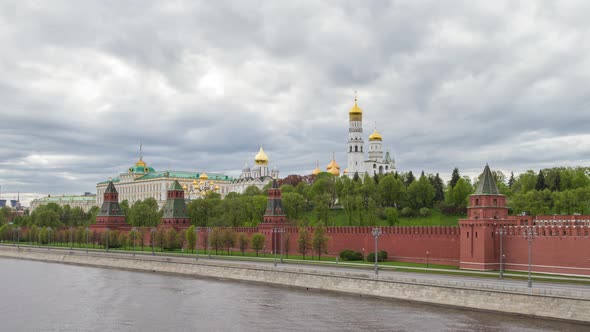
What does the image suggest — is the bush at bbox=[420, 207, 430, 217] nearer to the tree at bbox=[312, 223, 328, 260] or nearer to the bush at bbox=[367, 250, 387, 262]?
the tree at bbox=[312, 223, 328, 260]

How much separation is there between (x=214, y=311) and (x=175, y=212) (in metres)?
51.8

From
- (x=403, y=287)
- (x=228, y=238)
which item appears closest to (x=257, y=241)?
(x=228, y=238)

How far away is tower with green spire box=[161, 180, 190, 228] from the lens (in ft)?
290

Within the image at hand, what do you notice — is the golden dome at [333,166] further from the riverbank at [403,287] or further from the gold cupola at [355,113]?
the riverbank at [403,287]

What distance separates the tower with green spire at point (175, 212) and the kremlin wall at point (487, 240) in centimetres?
2925

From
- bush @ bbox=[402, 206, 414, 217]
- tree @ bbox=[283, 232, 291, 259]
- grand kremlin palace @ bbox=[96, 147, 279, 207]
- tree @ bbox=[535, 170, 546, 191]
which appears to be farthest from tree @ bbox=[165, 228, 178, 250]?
grand kremlin palace @ bbox=[96, 147, 279, 207]

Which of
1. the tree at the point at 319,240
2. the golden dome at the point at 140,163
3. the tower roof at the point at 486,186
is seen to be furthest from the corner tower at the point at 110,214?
the golden dome at the point at 140,163

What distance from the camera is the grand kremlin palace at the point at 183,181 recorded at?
16238cm

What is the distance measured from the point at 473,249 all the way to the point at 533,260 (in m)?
4.53

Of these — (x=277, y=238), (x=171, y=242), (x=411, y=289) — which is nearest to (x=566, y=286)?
(x=411, y=289)

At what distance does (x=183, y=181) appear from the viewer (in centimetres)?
17950

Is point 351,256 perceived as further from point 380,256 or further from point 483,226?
point 483,226

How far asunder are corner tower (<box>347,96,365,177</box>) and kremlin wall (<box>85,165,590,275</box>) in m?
60.3

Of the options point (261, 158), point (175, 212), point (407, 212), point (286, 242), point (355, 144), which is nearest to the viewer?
point (286, 242)
